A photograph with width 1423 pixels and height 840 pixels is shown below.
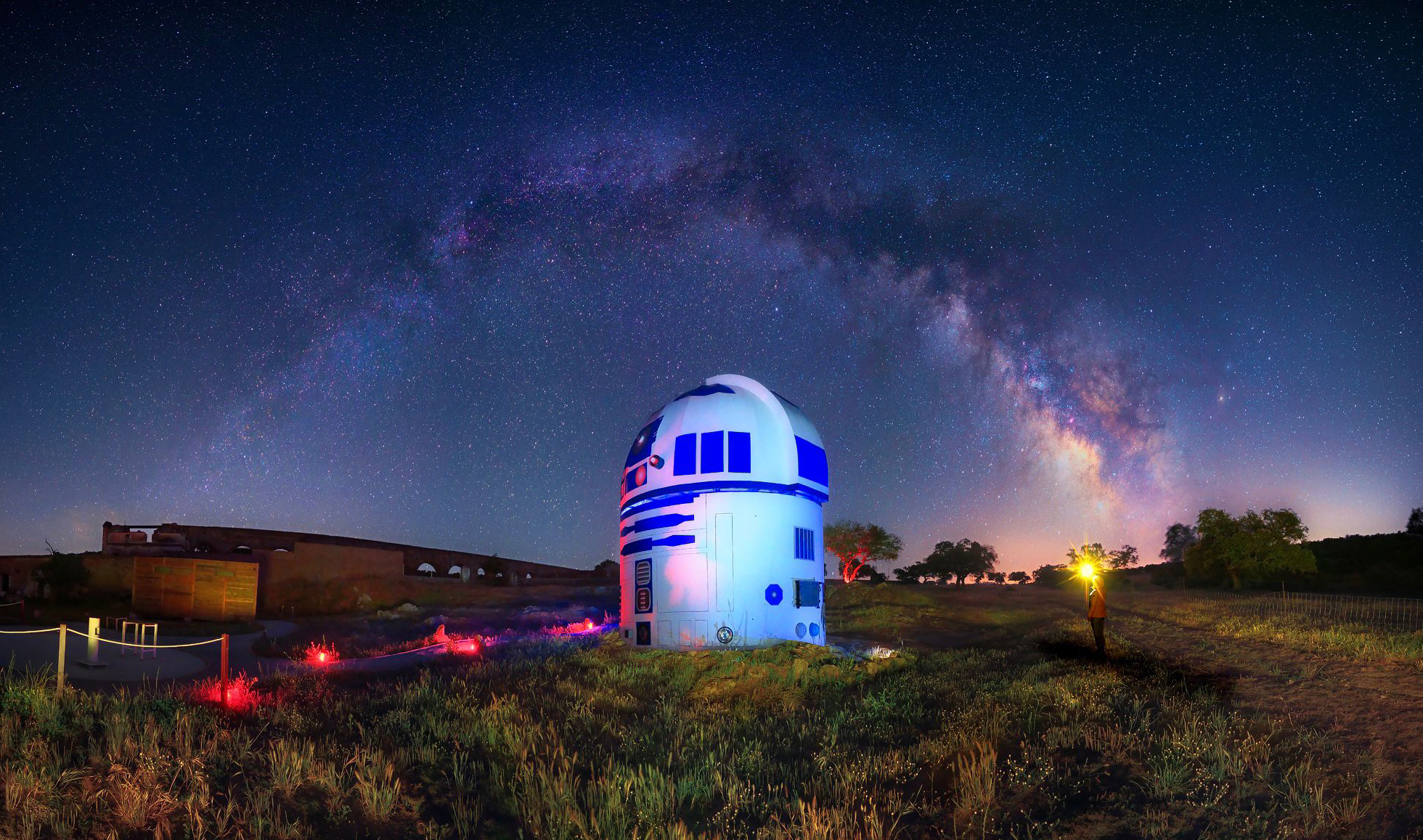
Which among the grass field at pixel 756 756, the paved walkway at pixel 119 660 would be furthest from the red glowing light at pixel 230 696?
the paved walkway at pixel 119 660

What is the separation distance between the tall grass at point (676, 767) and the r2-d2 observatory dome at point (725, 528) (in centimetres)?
792

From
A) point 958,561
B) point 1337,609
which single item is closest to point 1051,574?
point 958,561

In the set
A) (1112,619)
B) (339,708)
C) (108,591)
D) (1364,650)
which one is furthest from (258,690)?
→ (108,591)

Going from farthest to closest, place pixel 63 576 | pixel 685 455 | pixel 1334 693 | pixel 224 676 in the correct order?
pixel 63 576
pixel 685 455
pixel 224 676
pixel 1334 693

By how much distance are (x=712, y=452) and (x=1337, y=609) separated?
934 inches

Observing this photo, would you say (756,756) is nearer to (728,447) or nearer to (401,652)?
(728,447)

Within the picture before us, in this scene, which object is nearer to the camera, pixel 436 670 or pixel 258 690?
pixel 258 690

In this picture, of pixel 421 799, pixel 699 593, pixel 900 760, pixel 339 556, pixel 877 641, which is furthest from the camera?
pixel 339 556

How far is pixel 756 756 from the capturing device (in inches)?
375

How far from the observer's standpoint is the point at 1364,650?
1507cm

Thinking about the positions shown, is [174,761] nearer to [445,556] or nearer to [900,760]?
[900,760]

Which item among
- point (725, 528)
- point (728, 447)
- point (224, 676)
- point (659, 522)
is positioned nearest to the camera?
point (224, 676)

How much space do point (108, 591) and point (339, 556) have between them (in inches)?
363

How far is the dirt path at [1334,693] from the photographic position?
27.5 ft
